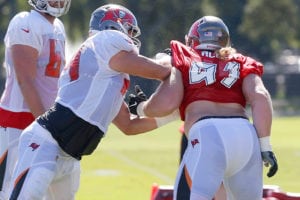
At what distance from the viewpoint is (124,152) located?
54.3ft

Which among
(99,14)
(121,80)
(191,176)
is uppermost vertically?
(99,14)

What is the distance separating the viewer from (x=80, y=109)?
18.9 feet

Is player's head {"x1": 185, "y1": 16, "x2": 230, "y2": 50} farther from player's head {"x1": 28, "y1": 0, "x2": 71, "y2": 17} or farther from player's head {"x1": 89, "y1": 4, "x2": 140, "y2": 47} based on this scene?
player's head {"x1": 28, "y1": 0, "x2": 71, "y2": 17}

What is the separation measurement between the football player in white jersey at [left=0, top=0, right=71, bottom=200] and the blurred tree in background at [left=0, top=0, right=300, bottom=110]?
27.7m

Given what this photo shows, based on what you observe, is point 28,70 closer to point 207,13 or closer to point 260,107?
point 260,107

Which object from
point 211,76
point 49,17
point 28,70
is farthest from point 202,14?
point 211,76

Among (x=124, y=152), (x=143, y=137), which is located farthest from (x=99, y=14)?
(x=143, y=137)

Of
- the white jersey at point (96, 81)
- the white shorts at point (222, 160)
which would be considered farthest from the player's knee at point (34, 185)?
the white shorts at point (222, 160)

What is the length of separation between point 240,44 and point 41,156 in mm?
39682

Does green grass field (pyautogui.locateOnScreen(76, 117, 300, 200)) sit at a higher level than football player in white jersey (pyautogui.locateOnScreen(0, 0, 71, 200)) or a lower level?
lower

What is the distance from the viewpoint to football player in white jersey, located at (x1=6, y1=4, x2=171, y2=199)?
5707mm

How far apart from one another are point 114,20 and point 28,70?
68 cm

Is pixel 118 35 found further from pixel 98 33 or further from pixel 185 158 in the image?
pixel 185 158

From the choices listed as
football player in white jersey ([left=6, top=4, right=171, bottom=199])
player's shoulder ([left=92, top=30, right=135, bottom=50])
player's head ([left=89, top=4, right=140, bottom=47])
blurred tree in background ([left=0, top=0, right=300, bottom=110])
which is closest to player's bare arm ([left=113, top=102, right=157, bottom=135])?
football player in white jersey ([left=6, top=4, right=171, bottom=199])
